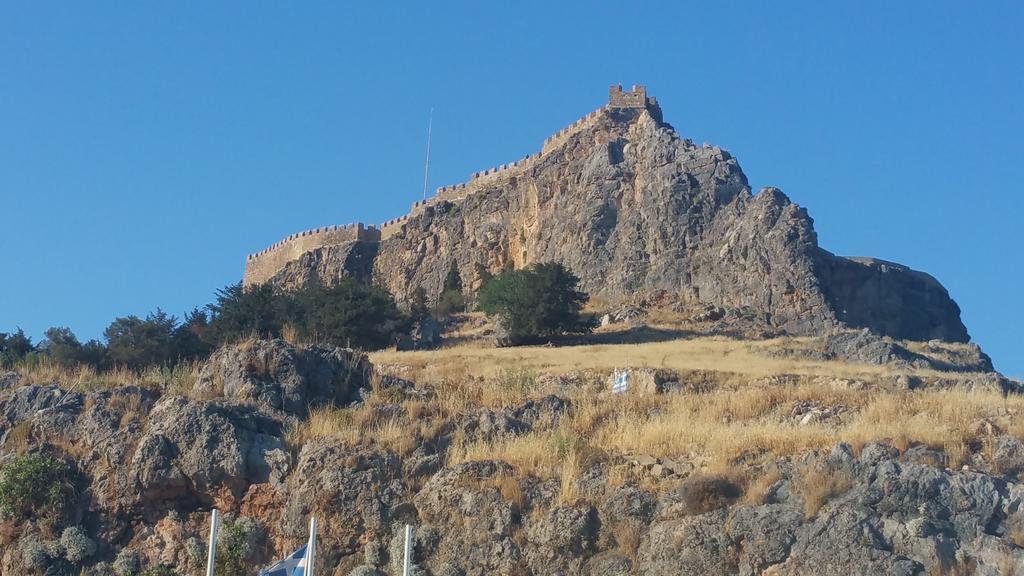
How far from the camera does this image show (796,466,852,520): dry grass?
13.4m

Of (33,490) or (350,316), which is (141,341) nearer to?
(350,316)

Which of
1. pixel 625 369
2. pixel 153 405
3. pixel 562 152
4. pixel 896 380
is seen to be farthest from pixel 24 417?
pixel 562 152

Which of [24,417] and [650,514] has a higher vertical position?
[24,417]

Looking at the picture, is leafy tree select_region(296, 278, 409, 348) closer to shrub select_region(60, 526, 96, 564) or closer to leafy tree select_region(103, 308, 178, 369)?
leafy tree select_region(103, 308, 178, 369)

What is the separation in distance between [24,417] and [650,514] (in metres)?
7.85

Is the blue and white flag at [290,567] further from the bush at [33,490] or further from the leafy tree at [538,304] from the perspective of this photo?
the leafy tree at [538,304]

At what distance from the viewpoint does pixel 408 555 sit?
41.8ft

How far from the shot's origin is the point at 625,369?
100 ft

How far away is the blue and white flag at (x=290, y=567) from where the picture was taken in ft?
40.4

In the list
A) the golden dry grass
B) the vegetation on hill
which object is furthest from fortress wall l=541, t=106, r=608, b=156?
the golden dry grass

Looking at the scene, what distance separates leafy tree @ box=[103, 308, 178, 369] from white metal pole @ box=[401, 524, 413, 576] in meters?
18.6

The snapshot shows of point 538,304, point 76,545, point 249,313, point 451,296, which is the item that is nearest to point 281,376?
point 76,545

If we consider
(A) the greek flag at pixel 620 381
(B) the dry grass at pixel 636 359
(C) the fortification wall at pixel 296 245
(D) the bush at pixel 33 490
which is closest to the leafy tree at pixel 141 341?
(B) the dry grass at pixel 636 359

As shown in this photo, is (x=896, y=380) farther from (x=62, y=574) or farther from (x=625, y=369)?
(x=62, y=574)
